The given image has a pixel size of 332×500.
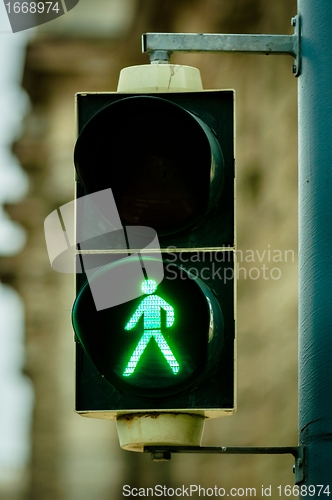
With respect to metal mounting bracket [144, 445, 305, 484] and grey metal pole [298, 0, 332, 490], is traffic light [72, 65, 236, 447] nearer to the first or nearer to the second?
metal mounting bracket [144, 445, 305, 484]

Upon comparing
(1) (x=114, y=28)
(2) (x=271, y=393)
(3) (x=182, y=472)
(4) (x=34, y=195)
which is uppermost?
(1) (x=114, y=28)

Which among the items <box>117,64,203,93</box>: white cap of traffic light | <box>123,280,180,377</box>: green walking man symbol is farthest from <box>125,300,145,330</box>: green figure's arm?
<box>117,64,203,93</box>: white cap of traffic light

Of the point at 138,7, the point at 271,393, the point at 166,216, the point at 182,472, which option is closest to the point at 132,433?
the point at 166,216

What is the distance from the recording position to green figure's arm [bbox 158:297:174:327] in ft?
13.9

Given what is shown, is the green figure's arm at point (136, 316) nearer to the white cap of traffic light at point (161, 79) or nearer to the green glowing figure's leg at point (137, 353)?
the green glowing figure's leg at point (137, 353)

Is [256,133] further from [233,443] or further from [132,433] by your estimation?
[132,433]

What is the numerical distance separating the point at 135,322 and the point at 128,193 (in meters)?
0.50

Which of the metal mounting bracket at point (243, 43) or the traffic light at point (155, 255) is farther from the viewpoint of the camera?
the metal mounting bracket at point (243, 43)

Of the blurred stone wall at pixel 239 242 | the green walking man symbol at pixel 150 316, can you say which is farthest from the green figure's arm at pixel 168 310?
the blurred stone wall at pixel 239 242

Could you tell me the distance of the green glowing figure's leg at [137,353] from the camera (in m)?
4.23

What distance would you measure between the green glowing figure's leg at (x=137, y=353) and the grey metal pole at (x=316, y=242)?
21.6 inches

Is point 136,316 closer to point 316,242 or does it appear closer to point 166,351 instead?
point 166,351

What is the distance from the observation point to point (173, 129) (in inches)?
176

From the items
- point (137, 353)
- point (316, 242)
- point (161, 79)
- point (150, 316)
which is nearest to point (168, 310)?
point (150, 316)
